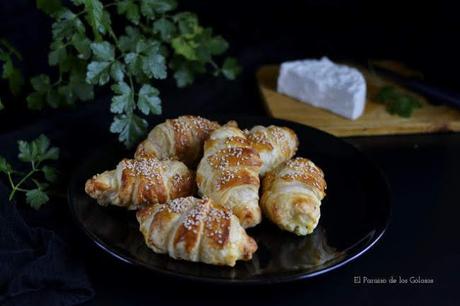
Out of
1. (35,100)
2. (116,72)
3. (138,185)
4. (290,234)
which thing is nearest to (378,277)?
(290,234)

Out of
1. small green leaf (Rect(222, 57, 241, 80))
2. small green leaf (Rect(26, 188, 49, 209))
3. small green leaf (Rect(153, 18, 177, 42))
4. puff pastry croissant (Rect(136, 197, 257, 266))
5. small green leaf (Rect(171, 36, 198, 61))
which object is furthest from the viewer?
small green leaf (Rect(222, 57, 241, 80))

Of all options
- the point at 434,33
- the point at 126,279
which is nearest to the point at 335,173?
the point at 126,279

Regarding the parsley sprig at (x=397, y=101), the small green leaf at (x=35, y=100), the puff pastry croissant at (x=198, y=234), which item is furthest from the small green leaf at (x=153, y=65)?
the parsley sprig at (x=397, y=101)

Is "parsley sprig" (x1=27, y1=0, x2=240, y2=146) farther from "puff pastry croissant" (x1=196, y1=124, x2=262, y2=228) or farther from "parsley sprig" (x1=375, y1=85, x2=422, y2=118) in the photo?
"parsley sprig" (x1=375, y1=85, x2=422, y2=118)

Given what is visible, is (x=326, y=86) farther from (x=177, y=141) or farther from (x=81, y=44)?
(x=81, y=44)

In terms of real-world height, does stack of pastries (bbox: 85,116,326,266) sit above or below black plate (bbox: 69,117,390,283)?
above

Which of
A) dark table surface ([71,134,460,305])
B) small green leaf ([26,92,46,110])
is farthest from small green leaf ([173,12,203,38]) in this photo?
dark table surface ([71,134,460,305])

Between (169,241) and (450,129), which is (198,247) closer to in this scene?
(169,241)
